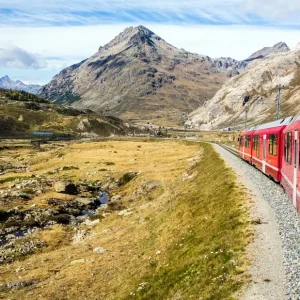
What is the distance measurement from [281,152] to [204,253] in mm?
16585

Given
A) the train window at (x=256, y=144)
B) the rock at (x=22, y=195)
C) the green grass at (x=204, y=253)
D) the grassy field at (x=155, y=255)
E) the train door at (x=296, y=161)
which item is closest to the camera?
the green grass at (x=204, y=253)

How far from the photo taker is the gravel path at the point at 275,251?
16.9 meters

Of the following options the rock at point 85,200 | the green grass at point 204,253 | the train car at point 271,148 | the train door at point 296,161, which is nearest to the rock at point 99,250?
the green grass at point 204,253

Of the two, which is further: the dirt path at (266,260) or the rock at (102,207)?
the rock at (102,207)

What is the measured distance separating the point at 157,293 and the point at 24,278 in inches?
581

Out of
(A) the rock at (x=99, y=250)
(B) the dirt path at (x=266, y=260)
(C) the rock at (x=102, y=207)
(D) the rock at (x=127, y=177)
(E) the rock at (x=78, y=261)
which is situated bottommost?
(C) the rock at (x=102, y=207)

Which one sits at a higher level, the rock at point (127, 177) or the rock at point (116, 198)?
the rock at point (127, 177)

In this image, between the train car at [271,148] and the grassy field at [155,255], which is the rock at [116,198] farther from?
the train car at [271,148]

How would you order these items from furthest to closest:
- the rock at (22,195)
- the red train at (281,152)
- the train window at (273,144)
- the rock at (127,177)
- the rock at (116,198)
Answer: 1. the rock at (127,177)
2. the rock at (116,198)
3. the rock at (22,195)
4. the train window at (273,144)
5. the red train at (281,152)

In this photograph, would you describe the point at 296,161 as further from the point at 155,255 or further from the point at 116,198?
the point at 116,198

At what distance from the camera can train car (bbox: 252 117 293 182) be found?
3788 centimetres

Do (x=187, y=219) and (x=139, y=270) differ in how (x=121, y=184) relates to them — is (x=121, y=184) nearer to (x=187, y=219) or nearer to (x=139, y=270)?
(x=187, y=219)

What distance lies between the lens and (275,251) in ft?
69.6

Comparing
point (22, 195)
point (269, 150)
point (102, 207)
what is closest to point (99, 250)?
point (269, 150)
